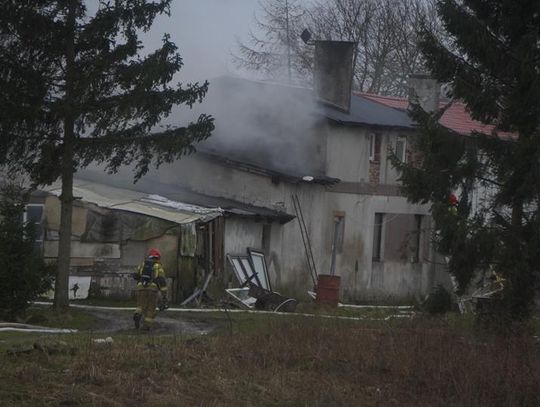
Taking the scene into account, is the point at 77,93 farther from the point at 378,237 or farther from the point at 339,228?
the point at 378,237

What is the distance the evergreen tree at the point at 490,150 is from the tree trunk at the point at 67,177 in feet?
22.5

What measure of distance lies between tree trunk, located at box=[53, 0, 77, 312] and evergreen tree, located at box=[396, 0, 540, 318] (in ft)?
22.5

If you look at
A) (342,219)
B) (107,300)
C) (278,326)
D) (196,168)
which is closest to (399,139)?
(342,219)

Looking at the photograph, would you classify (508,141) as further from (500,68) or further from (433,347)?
(433,347)

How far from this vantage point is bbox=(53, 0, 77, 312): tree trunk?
1862 centimetres

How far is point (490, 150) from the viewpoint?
1608 cm

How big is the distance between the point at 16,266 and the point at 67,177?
7.08ft

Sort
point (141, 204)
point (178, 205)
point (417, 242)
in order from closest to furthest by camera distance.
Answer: point (141, 204)
point (178, 205)
point (417, 242)

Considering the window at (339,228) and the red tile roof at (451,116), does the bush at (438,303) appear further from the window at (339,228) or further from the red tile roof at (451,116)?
the red tile roof at (451,116)

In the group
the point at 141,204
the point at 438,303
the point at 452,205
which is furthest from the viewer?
the point at 141,204

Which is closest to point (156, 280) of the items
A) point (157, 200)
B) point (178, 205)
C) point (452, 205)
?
point (452, 205)

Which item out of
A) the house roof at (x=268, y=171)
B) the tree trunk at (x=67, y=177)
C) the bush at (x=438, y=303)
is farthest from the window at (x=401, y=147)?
the bush at (x=438, y=303)

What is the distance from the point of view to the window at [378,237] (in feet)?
106

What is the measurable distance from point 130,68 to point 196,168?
11.3 meters
